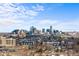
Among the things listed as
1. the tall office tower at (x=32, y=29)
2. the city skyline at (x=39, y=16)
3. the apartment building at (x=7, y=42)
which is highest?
the city skyline at (x=39, y=16)

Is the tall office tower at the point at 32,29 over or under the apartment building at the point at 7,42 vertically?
over

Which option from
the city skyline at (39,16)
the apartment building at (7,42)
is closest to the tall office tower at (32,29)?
the city skyline at (39,16)

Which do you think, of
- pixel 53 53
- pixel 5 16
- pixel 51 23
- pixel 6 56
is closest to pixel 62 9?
pixel 51 23

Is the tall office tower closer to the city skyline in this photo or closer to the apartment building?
the city skyline

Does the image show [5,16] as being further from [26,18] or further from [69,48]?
[69,48]

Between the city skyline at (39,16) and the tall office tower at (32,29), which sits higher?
the city skyline at (39,16)

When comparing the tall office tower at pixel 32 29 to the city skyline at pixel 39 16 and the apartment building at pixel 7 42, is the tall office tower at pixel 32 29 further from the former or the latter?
the apartment building at pixel 7 42

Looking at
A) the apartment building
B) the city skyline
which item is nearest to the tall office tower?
the city skyline

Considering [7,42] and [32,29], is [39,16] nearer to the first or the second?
[32,29]

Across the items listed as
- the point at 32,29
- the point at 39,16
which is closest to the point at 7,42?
the point at 32,29
